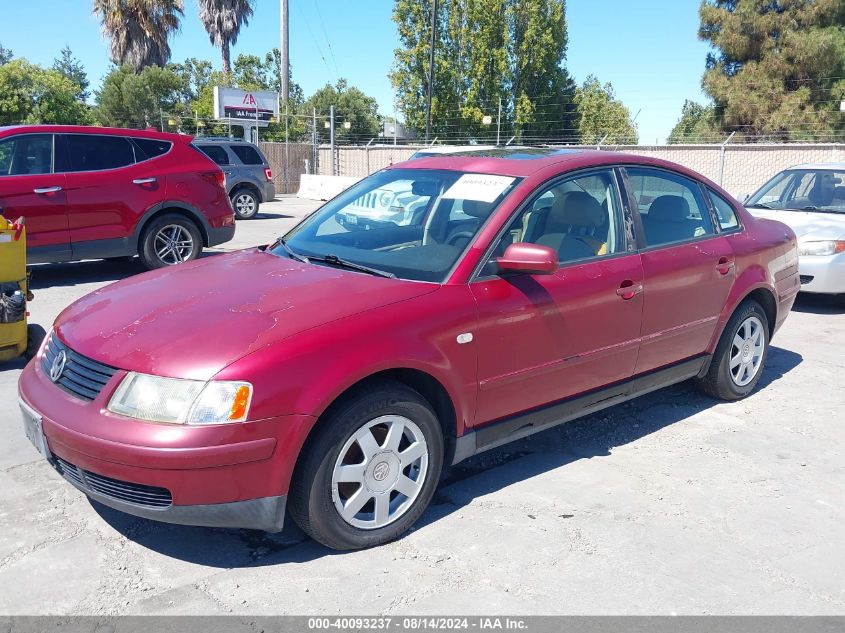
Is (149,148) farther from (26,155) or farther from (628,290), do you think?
(628,290)

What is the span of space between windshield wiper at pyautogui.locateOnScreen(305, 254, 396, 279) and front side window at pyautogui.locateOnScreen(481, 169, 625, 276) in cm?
73

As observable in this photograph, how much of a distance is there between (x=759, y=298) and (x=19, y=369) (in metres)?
5.50

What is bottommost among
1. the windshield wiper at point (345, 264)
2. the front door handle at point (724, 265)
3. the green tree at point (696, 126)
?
the front door handle at point (724, 265)

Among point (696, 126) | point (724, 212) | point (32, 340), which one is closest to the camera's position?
point (724, 212)

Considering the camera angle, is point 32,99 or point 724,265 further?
point 32,99

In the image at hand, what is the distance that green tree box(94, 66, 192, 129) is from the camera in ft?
122

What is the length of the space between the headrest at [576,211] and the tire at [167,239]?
607cm

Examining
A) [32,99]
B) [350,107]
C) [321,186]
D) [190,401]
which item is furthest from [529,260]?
[350,107]

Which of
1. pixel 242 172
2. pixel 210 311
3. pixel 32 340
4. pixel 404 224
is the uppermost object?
A: pixel 242 172

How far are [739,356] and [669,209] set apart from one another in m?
1.26

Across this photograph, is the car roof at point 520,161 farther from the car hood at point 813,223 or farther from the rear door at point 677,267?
the car hood at point 813,223

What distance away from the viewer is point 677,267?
4.63m

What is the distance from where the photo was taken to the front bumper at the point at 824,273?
26.2ft

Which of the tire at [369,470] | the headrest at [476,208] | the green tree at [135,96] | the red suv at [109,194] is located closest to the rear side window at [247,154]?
the red suv at [109,194]
